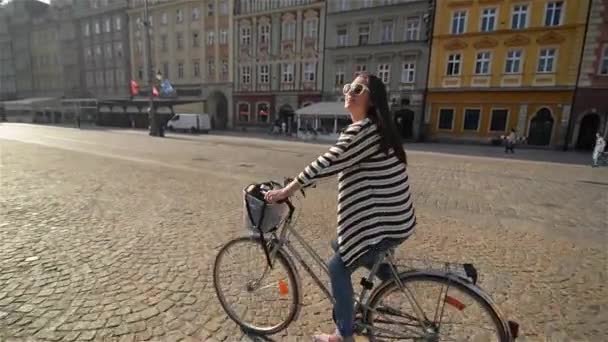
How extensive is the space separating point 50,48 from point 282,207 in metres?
71.9

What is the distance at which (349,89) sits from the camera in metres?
1.92

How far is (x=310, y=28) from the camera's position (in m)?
33.2

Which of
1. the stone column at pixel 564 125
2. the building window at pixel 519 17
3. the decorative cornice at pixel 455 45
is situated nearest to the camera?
the stone column at pixel 564 125

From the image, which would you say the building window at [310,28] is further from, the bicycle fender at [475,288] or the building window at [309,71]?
the bicycle fender at [475,288]

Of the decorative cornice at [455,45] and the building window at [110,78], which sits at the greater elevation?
the decorative cornice at [455,45]

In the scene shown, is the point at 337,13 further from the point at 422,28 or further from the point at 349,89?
the point at 349,89

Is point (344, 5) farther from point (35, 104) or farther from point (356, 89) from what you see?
point (35, 104)

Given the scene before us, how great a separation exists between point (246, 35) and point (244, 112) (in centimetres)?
899

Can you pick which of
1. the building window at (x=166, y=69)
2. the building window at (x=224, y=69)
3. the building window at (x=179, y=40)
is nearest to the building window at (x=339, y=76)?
the building window at (x=224, y=69)

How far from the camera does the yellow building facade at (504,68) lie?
23547mm

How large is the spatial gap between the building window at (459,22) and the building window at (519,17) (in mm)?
3390

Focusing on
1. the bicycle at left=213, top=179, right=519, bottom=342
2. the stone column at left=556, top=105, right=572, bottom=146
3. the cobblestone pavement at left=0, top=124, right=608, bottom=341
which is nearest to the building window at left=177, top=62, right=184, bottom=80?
the cobblestone pavement at left=0, top=124, right=608, bottom=341

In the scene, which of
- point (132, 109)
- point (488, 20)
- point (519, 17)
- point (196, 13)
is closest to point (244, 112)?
point (132, 109)

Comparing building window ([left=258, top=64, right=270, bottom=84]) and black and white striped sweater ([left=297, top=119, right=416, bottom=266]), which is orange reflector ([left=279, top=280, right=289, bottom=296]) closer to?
black and white striped sweater ([left=297, top=119, right=416, bottom=266])
